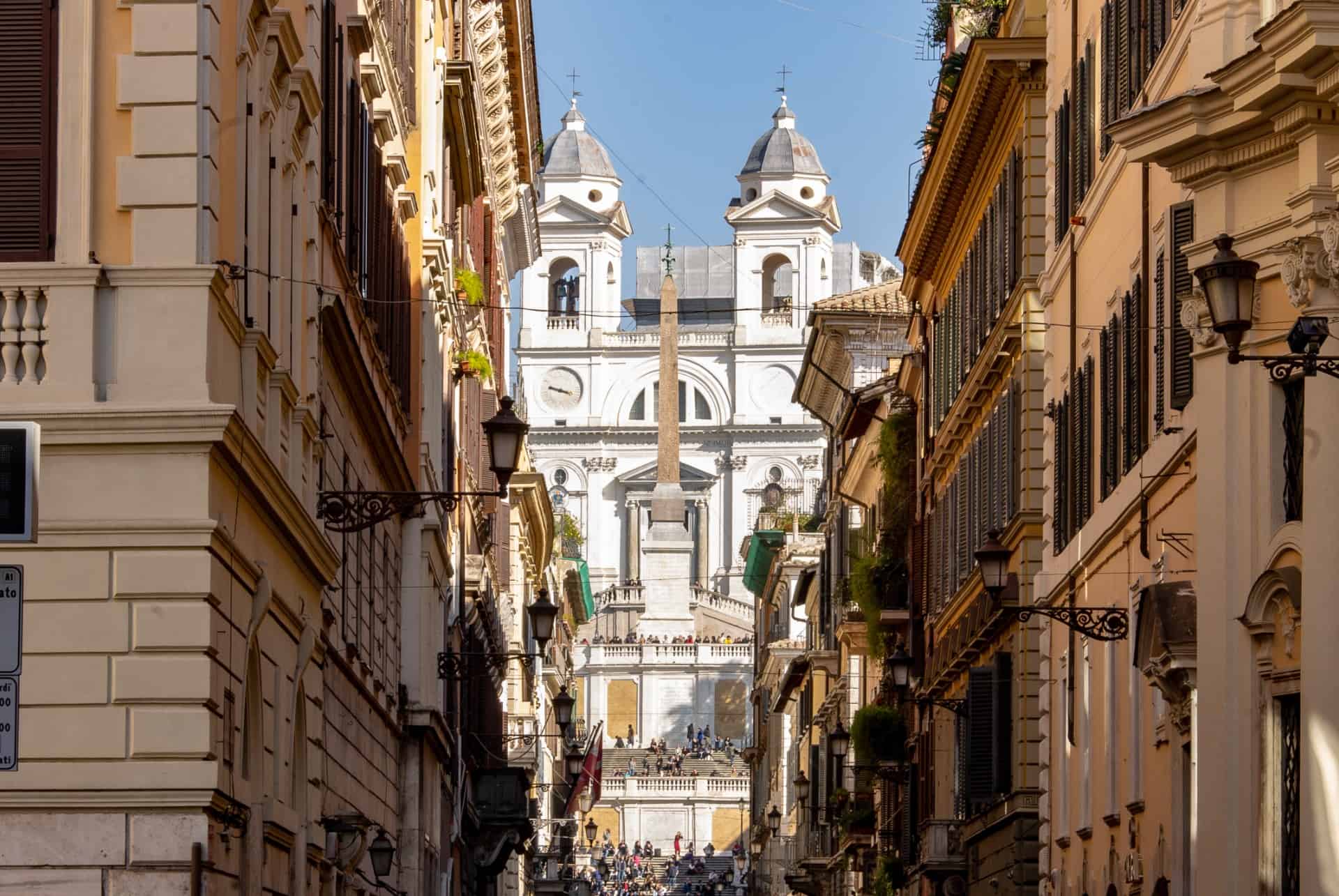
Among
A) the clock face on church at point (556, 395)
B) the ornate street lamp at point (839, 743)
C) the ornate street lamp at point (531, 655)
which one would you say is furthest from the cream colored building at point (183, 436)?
the clock face on church at point (556, 395)

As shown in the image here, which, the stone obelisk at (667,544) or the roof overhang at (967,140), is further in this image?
the stone obelisk at (667,544)

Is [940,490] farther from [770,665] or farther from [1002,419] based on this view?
[770,665]

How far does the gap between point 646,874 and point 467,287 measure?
7228cm

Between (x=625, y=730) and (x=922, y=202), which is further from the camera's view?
(x=625, y=730)

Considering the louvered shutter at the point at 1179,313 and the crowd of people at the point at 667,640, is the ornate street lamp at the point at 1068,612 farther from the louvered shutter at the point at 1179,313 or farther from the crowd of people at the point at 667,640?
the crowd of people at the point at 667,640

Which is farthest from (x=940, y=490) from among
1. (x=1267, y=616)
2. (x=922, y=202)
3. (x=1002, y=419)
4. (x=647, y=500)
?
(x=647, y=500)

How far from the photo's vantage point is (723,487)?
183750 mm

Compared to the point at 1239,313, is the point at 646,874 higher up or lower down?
lower down

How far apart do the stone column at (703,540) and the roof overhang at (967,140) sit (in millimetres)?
137083

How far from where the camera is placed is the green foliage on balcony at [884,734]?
149 feet

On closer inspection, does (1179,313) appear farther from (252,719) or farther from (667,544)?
(667,544)

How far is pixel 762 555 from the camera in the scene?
98125 mm

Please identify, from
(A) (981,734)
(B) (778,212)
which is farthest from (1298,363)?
(B) (778,212)

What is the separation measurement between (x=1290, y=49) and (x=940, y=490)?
24576 mm
